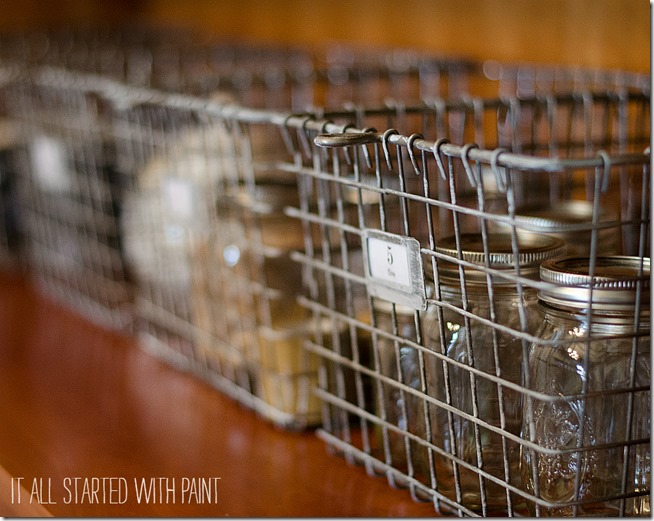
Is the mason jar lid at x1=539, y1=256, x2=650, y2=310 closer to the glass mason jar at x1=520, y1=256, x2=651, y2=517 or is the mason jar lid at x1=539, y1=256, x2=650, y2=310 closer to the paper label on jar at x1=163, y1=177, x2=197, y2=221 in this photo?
the glass mason jar at x1=520, y1=256, x2=651, y2=517

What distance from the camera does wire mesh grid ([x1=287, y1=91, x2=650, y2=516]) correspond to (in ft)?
1.56

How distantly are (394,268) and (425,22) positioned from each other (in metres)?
0.92

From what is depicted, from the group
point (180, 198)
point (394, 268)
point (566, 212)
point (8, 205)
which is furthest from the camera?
point (8, 205)

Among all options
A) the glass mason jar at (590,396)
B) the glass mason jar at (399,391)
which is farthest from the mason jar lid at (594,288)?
the glass mason jar at (399,391)

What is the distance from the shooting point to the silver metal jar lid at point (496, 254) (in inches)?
20.6

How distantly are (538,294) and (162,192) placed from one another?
1.58 feet

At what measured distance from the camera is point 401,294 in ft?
1.87

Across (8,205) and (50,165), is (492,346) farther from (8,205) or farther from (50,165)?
(8,205)

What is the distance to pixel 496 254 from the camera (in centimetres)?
52

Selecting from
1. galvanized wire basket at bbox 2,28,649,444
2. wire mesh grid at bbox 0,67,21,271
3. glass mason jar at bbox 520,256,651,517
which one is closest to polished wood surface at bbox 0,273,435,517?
galvanized wire basket at bbox 2,28,649,444

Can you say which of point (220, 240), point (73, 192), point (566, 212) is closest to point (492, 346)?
point (566, 212)

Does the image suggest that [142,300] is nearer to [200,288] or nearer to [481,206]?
[200,288]

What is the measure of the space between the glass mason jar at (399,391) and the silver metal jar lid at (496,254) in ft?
0.14

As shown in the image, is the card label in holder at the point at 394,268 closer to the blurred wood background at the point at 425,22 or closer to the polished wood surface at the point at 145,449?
the polished wood surface at the point at 145,449
